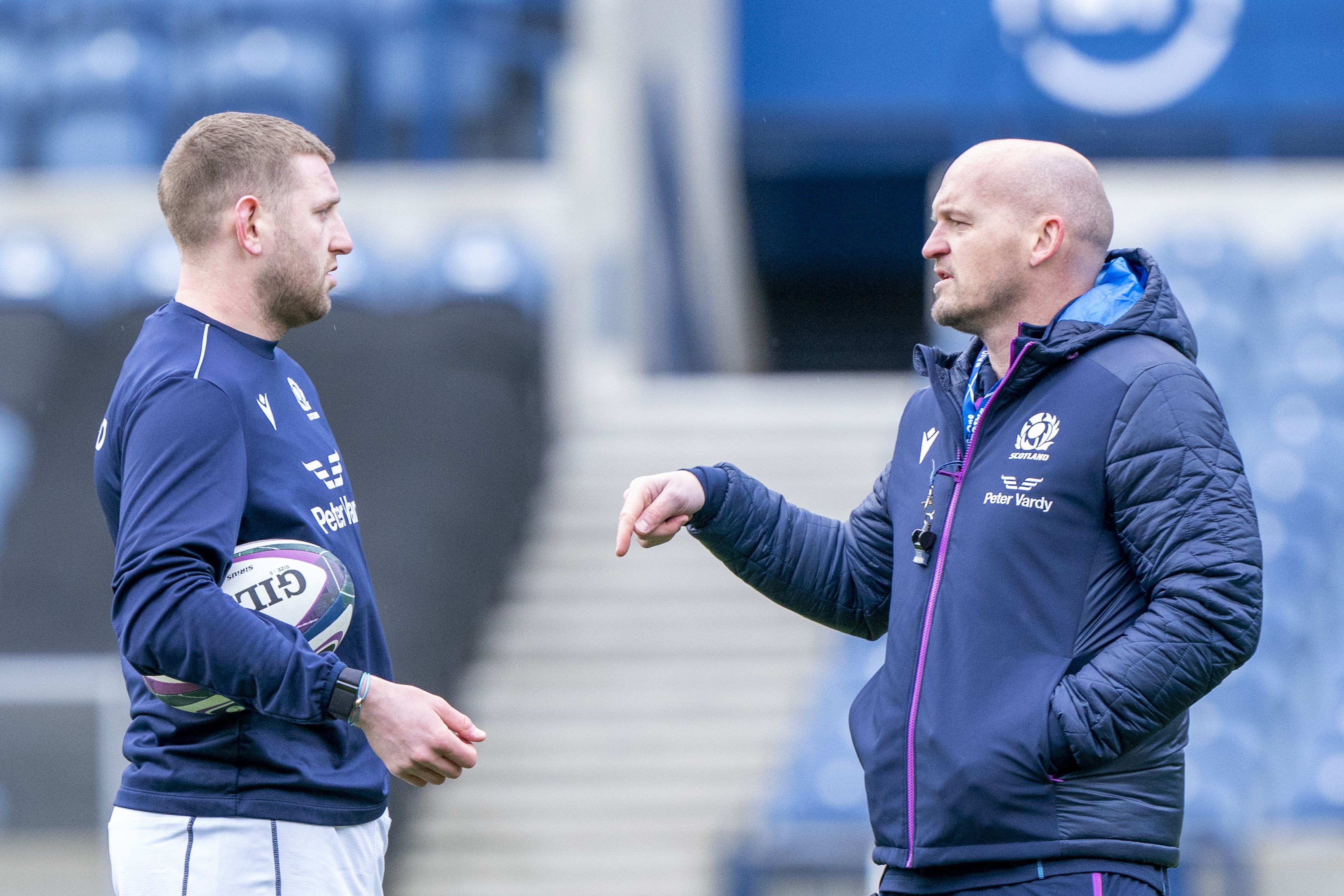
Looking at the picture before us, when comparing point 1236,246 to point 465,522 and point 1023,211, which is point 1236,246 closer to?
point 465,522

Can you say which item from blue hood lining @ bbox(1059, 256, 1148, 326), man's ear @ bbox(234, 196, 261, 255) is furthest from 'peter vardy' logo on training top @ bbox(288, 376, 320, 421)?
blue hood lining @ bbox(1059, 256, 1148, 326)

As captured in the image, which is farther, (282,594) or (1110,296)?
(1110,296)

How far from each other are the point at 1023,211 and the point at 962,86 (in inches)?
409

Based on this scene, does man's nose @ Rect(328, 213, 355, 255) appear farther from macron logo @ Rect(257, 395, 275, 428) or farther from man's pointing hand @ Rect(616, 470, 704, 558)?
man's pointing hand @ Rect(616, 470, 704, 558)

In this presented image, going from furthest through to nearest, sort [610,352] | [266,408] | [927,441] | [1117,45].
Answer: [1117,45]
[610,352]
[927,441]
[266,408]

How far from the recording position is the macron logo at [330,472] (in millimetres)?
2543

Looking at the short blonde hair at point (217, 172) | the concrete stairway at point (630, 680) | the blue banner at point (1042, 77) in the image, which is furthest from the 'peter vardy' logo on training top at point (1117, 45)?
the short blonde hair at point (217, 172)

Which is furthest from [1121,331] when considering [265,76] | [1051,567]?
[265,76]

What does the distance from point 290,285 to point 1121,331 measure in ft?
4.16

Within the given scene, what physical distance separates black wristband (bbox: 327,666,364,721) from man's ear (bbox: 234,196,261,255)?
686 millimetres

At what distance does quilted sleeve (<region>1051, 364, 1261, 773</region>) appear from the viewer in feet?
7.52

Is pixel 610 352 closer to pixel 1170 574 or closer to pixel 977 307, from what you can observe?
pixel 977 307

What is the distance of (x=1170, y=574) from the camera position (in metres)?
2.33

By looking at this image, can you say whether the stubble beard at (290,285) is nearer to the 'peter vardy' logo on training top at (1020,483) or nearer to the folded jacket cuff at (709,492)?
the folded jacket cuff at (709,492)
